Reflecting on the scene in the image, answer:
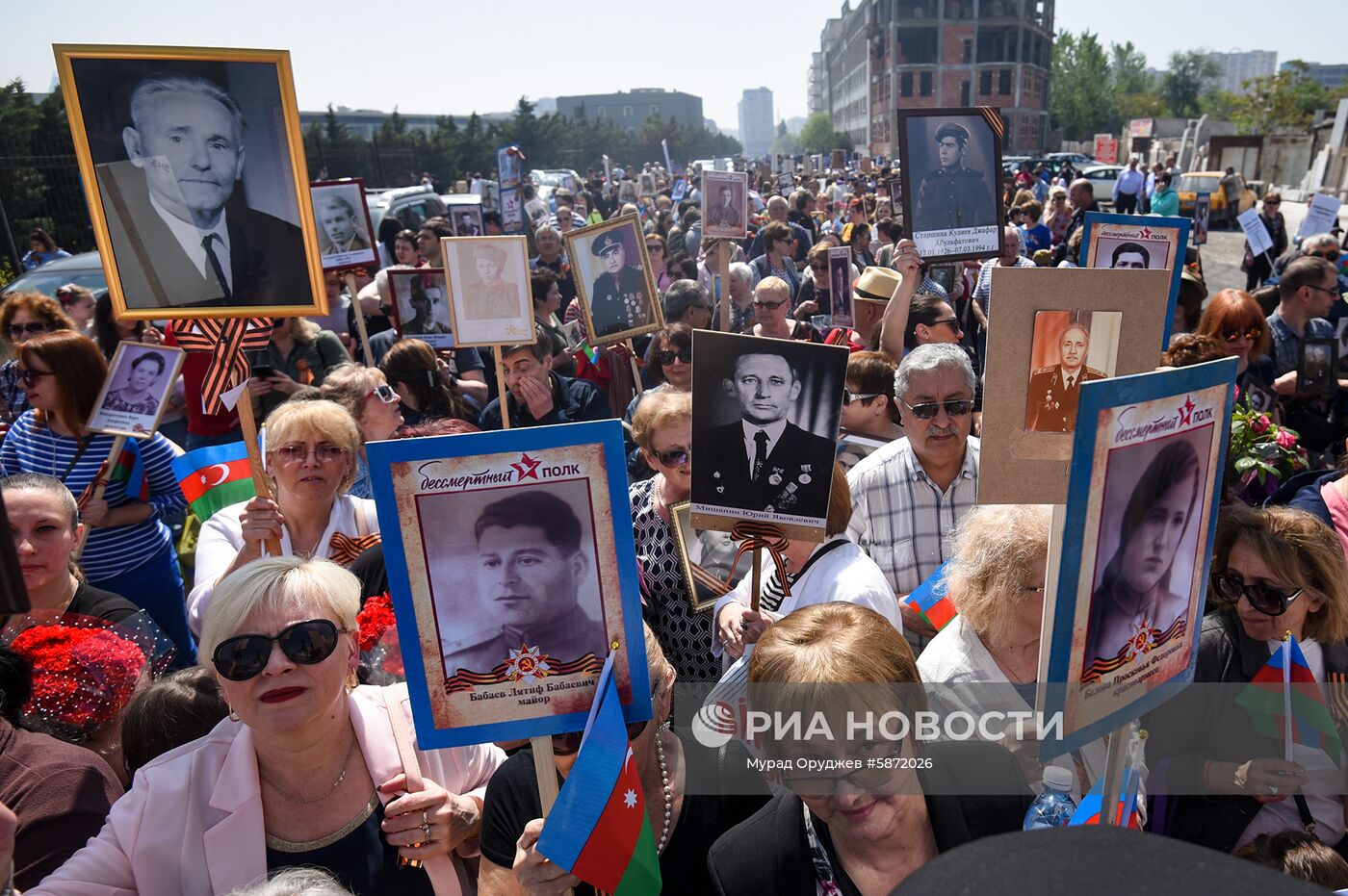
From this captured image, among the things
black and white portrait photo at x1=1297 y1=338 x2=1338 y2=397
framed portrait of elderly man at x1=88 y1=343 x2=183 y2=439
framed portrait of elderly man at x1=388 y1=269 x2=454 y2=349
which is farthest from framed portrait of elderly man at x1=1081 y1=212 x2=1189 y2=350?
framed portrait of elderly man at x1=388 y1=269 x2=454 y2=349

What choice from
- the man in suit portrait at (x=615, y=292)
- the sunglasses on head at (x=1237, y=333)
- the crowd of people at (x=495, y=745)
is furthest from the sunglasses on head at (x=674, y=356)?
the sunglasses on head at (x=1237, y=333)

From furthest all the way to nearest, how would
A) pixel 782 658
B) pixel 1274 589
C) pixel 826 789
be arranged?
pixel 1274 589 → pixel 782 658 → pixel 826 789

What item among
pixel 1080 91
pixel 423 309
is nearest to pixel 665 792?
pixel 423 309

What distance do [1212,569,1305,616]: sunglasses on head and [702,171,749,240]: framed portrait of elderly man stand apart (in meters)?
6.72

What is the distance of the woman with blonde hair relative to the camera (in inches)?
140

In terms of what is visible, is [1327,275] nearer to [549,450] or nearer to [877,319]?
[877,319]

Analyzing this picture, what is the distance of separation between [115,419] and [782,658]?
11.3 ft

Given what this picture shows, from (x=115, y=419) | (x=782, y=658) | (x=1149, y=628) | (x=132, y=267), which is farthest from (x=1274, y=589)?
(x=115, y=419)

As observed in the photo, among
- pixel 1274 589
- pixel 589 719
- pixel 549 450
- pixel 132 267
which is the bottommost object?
pixel 1274 589

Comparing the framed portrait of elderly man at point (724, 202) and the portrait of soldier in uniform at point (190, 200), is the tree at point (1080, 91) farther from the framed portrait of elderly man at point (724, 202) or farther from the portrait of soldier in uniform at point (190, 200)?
the portrait of soldier in uniform at point (190, 200)

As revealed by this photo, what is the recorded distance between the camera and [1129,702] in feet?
6.24

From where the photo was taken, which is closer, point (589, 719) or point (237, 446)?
point (589, 719)

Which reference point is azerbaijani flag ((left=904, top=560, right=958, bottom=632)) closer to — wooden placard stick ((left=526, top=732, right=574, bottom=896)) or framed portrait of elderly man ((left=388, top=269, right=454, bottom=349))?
wooden placard stick ((left=526, top=732, right=574, bottom=896))

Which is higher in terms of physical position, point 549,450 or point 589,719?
point 549,450
